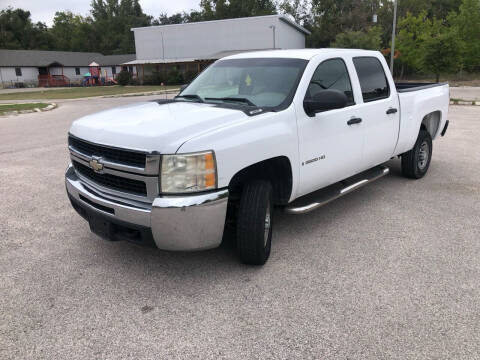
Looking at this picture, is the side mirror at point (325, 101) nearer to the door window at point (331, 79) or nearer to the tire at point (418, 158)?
the door window at point (331, 79)

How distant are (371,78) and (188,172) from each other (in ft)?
10.1

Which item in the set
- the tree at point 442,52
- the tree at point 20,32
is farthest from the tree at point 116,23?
the tree at point 442,52

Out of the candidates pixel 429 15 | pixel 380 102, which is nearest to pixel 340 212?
pixel 380 102

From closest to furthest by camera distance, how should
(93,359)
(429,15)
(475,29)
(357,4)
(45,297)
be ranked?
(93,359) → (45,297) → (475,29) → (429,15) → (357,4)

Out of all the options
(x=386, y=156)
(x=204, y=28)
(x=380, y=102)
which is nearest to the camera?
(x=380, y=102)

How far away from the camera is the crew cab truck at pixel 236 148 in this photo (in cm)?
308

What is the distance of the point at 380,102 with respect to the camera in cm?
504

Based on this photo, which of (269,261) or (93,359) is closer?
(93,359)

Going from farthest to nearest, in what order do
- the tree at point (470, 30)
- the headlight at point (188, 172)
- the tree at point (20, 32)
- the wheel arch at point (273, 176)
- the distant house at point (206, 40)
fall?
1. the tree at point (20, 32)
2. the distant house at point (206, 40)
3. the tree at point (470, 30)
4. the wheel arch at point (273, 176)
5. the headlight at point (188, 172)

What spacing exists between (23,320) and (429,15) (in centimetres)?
6857

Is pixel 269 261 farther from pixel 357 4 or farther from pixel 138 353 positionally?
pixel 357 4

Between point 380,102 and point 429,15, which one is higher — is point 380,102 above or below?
below

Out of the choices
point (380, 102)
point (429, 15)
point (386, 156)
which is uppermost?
point (429, 15)

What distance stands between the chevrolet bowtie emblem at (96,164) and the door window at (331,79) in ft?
6.58
